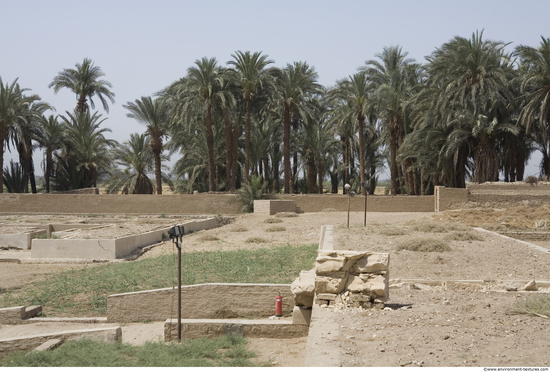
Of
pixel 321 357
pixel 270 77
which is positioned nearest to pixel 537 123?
pixel 270 77

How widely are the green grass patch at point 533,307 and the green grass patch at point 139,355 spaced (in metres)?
3.57

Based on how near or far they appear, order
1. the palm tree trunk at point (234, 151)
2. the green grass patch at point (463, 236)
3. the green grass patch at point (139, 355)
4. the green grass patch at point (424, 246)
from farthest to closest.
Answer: the palm tree trunk at point (234, 151) → the green grass patch at point (463, 236) → the green grass patch at point (424, 246) → the green grass patch at point (139, 355)

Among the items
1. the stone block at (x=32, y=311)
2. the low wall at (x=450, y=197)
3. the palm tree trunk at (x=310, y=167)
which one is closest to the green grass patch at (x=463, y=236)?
the stone block at (x=32, y=311)

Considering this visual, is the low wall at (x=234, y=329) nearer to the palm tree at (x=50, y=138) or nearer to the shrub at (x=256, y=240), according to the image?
the shrub at (x=256, y=240)

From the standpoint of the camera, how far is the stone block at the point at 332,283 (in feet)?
31.5

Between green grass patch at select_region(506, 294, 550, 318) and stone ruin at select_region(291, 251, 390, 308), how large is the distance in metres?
1.82

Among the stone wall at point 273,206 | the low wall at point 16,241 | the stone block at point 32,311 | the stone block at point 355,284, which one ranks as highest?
the stone wall at point 273,206

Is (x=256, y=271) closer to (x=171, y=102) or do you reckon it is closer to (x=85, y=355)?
(x=85, y=355)

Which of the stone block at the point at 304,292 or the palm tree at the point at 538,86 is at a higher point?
the palm tree at the point at 538,86

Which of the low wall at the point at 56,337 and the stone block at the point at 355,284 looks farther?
the low wall at the point at 56,337

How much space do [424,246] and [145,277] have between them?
707 centimetres

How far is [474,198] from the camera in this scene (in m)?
32.5

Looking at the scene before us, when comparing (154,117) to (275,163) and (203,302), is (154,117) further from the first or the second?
(203,302)

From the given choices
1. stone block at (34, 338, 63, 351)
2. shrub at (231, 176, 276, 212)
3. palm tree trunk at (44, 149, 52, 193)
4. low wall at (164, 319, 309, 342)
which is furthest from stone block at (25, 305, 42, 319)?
palm tree trunk at (44, 149, 52, 193)
